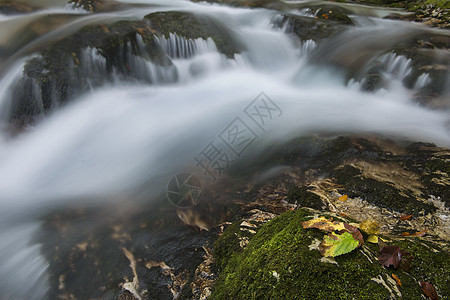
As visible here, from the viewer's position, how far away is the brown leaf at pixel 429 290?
5.20ft

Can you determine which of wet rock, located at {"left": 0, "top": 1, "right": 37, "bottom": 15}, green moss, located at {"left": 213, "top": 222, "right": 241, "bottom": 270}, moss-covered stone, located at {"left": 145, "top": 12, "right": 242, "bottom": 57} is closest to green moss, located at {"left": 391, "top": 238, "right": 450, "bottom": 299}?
green moss, located at {"left": 213, "top": 222, "right": 241, "bottom": 270}

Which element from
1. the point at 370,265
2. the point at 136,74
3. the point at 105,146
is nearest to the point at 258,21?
the point at 136,74

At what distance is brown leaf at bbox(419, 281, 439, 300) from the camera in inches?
62.4

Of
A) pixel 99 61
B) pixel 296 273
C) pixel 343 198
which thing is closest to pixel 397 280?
pixel 296 273

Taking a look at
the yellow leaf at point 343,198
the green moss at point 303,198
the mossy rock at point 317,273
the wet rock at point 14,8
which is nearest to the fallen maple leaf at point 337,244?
the mossy rock at point 317,273

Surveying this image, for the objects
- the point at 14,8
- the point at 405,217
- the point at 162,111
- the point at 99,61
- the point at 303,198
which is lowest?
the point at 162,111

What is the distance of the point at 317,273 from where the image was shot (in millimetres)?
1636

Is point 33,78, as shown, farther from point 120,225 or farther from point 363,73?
point 363,73

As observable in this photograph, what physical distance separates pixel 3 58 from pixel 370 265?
28.9 ft

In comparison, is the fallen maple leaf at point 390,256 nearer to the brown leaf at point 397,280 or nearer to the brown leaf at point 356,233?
the brown leaf at point 397,280

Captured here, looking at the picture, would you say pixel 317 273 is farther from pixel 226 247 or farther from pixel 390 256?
pixel 226 247

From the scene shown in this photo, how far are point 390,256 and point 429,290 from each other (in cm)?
25

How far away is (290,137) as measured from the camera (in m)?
5.68

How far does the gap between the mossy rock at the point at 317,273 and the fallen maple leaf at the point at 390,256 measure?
0.05m
